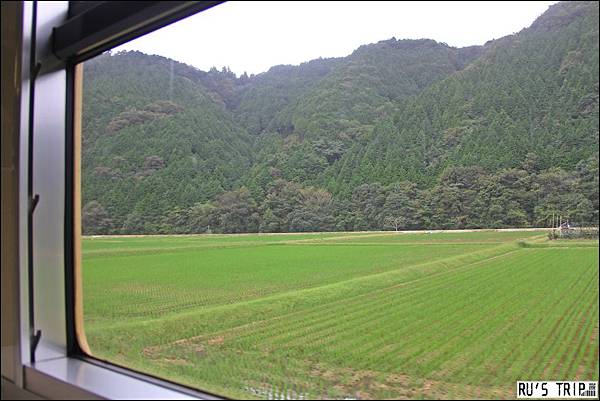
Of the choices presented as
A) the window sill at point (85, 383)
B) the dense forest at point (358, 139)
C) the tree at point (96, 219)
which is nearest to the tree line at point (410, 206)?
the dense forest at point (358, 139)

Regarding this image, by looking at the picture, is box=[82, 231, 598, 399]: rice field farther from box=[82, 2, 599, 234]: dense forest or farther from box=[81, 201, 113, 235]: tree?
box=[81, 201, 113, 235]: tree

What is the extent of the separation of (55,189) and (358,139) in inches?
44.2

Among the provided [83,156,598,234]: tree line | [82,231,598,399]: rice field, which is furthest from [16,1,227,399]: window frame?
[83,156,598,234]: tree line

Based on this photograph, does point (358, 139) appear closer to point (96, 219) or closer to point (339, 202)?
point (339, 202)

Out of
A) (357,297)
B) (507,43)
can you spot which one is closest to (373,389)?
(357,297)

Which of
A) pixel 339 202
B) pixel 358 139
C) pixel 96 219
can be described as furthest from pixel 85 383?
pixel 358 139

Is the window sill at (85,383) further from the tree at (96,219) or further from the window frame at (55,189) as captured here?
the tree at (96,219)

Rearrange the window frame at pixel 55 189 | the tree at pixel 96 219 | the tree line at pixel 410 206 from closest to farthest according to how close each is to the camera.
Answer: the tree line at pixel 410 206 → the window frame at pixel 55 189 → the tree at pixel 96 219

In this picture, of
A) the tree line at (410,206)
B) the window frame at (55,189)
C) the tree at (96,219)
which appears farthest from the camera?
the tree at (96,219)

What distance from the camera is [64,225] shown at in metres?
1.83

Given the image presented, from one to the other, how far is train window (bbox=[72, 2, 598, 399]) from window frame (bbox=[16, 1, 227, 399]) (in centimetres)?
4

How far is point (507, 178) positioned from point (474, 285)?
228mm

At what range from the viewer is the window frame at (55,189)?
1.54 meters

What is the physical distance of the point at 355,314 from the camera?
3.93 feet
